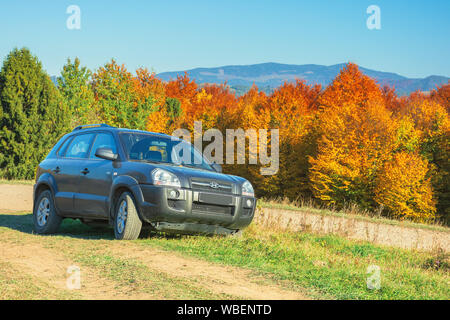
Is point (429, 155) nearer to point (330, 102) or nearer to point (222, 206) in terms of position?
point (330, 102)

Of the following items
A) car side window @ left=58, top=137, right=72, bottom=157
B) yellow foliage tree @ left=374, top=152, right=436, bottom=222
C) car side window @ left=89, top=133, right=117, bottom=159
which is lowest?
yellow foliage tree @ left=374, top=152, right=436, bottom=222

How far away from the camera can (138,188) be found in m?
8.80

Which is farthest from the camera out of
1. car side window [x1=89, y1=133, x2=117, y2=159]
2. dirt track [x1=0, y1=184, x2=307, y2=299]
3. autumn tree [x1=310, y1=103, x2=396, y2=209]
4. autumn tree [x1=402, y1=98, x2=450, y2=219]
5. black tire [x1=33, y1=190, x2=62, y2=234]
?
autumn tree [x1=402, y1=98, x2=450, y2=219]

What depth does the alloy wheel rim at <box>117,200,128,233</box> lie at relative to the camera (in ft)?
29.5

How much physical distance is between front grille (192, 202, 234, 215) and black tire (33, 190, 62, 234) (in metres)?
3.24

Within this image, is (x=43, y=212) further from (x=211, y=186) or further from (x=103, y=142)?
(x=211, y=186)

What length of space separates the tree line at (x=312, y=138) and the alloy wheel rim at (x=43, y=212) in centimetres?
2336

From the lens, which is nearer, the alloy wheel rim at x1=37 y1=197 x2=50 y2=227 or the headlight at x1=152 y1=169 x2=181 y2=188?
the headlight at x1=152 y1=169 x2=181 y2=188

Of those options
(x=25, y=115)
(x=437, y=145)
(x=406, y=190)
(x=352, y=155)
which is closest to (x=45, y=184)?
(x=25, y=115)

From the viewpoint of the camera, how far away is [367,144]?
139ft

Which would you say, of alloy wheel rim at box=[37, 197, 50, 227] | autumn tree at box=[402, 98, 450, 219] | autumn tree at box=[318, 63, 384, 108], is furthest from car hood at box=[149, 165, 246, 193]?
autumn tree at box=[318, 63, 384, 108]

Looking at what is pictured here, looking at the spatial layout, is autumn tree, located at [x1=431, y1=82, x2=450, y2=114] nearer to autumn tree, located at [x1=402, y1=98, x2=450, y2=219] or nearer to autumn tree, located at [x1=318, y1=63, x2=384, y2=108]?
autumn tree, located at [x1=318, y1=63, x2=384, y2=108]

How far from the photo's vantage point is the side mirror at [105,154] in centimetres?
929

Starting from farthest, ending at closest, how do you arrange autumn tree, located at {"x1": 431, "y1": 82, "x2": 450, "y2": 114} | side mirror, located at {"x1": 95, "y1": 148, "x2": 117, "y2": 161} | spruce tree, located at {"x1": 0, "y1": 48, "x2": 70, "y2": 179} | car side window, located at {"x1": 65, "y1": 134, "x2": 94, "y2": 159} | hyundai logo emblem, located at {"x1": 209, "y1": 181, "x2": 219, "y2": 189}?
autumn tree, located at {"x1": 431, "y1": 82, "x2": 450, "y2": 114}, spruce tree, located at {"x1": 0, "y1": 48, "x2": 70, "y2": 179}, car side window, located at {"x1": 65, "y1": 134, "x2": 94, "y2": 159}, side mirror, located at {"x1": 95, "y1": 148, "x2": 117, "y2": 161}, hyundai logo emblem, located at {"x1": 209, "y1": 181, "x2": 219, "y2": 189}
